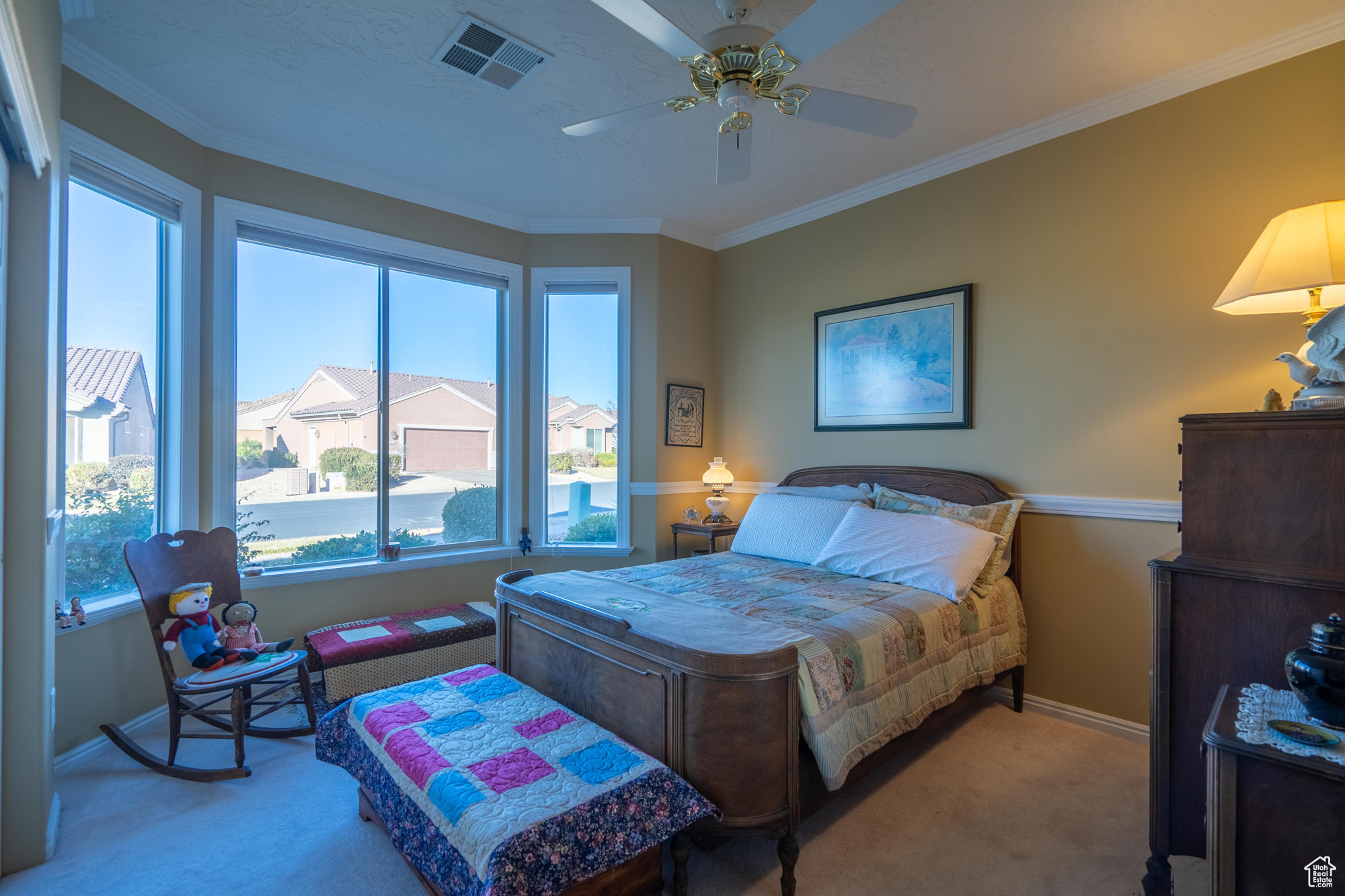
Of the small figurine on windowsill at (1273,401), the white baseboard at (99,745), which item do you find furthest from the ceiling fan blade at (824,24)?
the white baseboard at (99,745)

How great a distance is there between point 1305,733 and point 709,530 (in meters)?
3.07

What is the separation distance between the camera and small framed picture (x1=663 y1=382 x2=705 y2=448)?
14.5ft

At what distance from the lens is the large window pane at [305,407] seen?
3324 mm

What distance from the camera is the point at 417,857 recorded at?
162cm

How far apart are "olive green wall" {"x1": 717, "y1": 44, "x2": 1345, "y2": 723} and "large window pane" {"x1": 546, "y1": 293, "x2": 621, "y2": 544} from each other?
71.4 inches

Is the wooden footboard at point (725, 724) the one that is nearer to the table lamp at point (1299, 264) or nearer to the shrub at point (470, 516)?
the table lamp at point (1299, 264)

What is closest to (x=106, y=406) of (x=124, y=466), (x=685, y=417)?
(x=124, y=466)

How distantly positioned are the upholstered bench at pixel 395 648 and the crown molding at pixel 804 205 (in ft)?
8.07

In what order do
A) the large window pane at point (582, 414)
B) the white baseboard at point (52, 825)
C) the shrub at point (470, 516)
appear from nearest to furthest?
the white baseboard at point (52, 825) → the shrub at point (470, 516) → the large window pane at point (582, 414)

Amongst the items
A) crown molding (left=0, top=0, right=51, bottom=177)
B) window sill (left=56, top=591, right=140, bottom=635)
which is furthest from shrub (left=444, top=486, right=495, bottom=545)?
crown molding (left=0, top=0, right=51, bottom=177)

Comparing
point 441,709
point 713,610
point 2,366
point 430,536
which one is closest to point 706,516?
point 430,536

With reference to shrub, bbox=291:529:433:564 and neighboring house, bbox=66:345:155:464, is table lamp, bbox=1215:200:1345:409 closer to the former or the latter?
shrub, bbox=291:529:433:564

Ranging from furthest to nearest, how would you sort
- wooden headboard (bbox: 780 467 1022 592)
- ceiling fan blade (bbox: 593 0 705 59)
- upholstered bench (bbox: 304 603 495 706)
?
wooden headboard (bbox: 780 467 1022 592), upholstered bench (bbox: 304 603 495 706), ceiling fan blade (bbox: 593 0 705 59)

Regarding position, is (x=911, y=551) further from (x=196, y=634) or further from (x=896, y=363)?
(x=196, y=634)
